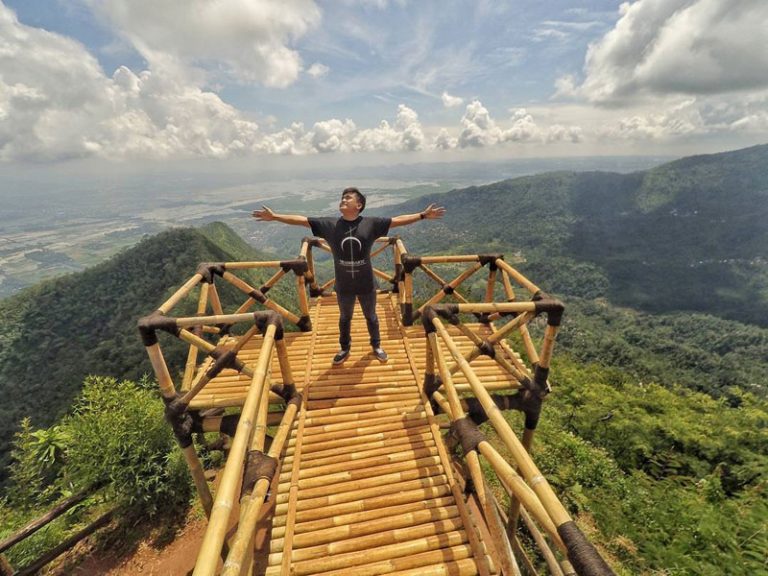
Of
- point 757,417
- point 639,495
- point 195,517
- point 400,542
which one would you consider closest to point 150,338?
point 400,542

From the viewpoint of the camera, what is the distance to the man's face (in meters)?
5.36

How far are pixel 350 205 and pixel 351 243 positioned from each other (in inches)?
23.8

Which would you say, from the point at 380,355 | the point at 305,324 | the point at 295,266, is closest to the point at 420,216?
the point at 380,355

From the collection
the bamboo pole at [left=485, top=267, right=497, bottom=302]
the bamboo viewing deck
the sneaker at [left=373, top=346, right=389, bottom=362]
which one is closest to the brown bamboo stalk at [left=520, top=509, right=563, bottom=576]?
the bamboo viewing deck

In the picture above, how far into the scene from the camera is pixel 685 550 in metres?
6.76

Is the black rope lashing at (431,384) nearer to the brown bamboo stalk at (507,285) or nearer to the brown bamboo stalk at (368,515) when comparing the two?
the brown bamboo stalk at (368,515)

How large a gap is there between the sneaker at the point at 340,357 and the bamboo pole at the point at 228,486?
8.32ft

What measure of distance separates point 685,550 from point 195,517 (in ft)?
33.0

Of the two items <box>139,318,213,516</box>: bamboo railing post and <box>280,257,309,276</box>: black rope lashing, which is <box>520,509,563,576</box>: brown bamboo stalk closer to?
<box>139,318,213,516</box>: bamboo railing post

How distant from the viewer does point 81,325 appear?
6669 centimetres

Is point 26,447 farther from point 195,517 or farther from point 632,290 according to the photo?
point 632,290

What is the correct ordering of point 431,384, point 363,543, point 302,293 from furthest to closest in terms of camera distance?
point 302,293
point 431,384
point 363,543

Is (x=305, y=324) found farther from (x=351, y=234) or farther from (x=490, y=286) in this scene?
(x=490, y=286)

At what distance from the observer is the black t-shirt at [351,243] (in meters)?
5.55
